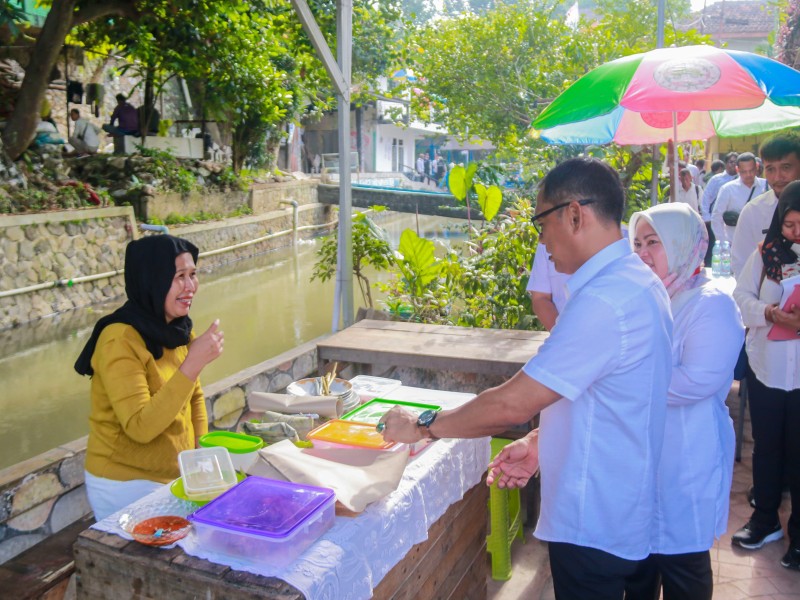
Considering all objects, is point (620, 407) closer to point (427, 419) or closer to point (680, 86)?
point (427, 419)

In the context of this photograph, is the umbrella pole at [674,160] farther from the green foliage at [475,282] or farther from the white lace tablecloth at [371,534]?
the white lace tablecloth at [371,534]

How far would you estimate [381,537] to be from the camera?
182 cm

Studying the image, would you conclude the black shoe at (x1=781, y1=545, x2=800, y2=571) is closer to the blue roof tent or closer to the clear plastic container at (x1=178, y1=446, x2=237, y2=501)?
the clear plastic container at (x1=178, y1=446, x2=237, y2=501)

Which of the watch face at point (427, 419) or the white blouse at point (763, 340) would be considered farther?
the white blouse at point (763, 340)

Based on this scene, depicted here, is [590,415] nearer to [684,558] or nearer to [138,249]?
[684,558]

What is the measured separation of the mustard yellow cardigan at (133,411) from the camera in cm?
216

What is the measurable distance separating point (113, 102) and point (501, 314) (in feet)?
51.8

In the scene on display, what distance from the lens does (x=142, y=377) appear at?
7.30 feet

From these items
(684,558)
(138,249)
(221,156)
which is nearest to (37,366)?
(138,249)

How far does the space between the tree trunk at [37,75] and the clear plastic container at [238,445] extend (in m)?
9.72

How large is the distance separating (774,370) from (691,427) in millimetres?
1260

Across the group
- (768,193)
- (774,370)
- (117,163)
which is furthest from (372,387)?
(117,163)

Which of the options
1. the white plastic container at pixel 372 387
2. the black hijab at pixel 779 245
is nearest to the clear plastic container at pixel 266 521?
the white plastic container at pixel 372 387

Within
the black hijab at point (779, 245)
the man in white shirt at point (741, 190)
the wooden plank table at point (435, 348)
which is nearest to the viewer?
the black hijab at point (779, 245)
